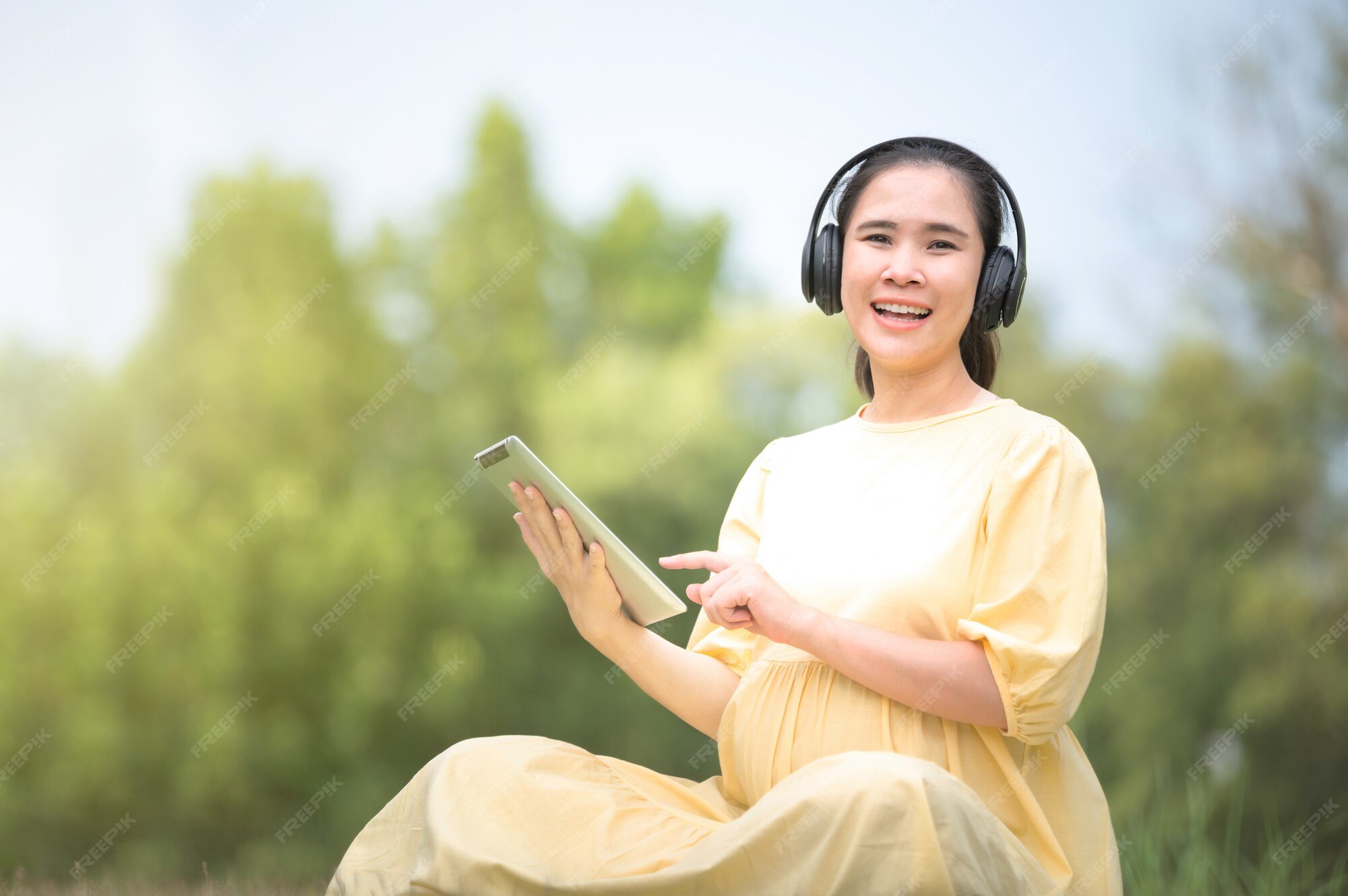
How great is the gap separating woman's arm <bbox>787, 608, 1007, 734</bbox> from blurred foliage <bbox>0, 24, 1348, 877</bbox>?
195 inches

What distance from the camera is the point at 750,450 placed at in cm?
842

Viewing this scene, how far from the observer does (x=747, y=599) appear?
1.57 meters

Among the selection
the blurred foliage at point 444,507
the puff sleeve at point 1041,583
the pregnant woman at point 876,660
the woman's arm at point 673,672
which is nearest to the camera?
the pregnant woman at point 876,660

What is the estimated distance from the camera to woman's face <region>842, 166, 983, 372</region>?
174 cm

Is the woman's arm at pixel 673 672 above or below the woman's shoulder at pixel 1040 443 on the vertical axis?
below

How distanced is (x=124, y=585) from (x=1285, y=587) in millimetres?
6776

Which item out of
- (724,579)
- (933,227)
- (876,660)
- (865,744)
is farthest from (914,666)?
(933,227)

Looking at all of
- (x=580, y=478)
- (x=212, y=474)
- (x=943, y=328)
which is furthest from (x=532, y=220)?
(x=943, y=328)

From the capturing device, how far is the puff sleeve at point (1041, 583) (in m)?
1.48

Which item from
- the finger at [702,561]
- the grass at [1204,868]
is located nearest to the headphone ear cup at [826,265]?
the finger at [702,561]

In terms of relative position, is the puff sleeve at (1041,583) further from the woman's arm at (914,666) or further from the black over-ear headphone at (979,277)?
the black over-ear headphone at (979,277)

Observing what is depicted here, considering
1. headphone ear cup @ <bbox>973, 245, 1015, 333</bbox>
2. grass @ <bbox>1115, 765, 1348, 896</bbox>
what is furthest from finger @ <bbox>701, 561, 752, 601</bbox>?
grass @ <bbox>1115, 765, 1348, 896</bbox>

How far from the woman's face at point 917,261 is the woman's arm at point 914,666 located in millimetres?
472

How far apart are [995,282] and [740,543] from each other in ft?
2.03
